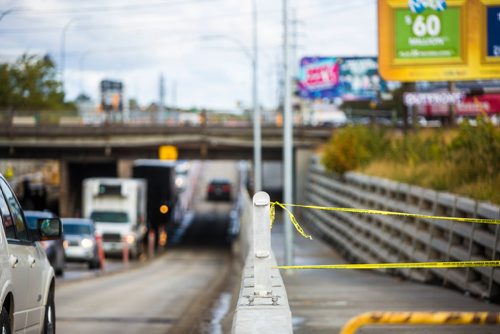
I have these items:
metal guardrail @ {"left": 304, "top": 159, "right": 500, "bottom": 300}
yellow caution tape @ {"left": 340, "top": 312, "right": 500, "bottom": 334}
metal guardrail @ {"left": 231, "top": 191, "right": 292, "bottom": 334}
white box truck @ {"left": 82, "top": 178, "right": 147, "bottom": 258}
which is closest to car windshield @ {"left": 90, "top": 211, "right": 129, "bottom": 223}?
white box truck @ {"left": 82, "top": 178, "right": 147, "bottom": 258}

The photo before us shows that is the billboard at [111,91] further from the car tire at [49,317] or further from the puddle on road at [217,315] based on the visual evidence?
the car tire at [49,317]

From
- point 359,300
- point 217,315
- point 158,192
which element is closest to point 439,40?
point 359,300

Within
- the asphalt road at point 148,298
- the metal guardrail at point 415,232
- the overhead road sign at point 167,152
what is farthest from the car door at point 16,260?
the overhead road sign at point 167,152

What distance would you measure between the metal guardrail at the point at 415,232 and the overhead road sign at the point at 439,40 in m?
2.34

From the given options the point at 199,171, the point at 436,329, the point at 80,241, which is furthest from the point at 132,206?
the point at 199,171

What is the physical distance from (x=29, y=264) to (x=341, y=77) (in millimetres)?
64684

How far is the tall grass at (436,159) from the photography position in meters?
18.5

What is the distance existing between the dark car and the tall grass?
187 ft

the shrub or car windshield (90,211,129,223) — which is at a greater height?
the shrub

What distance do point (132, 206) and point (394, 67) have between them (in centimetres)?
2901

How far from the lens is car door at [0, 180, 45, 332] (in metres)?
9.01

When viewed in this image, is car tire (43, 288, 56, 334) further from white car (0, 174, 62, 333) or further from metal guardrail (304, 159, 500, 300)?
metal guardrail (304, 159, 500, 300)

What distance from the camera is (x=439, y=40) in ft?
62.3

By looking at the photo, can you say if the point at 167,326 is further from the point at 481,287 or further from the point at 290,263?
the point at 290,263
